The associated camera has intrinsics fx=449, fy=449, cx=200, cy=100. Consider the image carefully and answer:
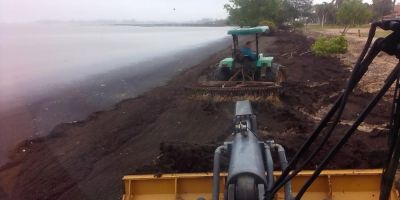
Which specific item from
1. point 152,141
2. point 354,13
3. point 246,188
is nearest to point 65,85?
point 152,141

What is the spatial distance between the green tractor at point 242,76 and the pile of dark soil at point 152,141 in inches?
15.1

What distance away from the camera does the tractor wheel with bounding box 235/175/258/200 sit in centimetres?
387

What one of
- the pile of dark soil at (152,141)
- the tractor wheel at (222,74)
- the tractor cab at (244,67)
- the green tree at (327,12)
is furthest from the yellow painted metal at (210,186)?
the green tree at (327,12)

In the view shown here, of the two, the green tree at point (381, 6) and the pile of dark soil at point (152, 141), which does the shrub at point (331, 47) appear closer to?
the pile of dark soil at point (152, 141)

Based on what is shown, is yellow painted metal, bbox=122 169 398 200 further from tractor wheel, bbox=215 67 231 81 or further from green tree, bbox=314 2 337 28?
green tree, bbox=314 2 337 28

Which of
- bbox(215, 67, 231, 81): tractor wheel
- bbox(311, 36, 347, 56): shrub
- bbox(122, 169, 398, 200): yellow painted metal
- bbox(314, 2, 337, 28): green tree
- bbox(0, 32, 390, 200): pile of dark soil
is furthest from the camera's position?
bbox(314, 2, 337, 28): green tree

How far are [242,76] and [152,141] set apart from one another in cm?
557

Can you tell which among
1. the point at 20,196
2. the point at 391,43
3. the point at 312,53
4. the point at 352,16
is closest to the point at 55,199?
the point at 20,196

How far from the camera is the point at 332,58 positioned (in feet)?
87.9

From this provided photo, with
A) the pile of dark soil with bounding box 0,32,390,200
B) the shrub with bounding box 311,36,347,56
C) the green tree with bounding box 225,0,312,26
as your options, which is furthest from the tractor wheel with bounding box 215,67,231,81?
the green tree with bounding box 225,0,312,26

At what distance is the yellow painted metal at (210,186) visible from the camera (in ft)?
18.9

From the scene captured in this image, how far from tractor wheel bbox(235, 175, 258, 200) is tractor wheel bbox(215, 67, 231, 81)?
1235cm

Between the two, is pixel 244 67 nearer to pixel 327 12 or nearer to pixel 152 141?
pixel 152 141

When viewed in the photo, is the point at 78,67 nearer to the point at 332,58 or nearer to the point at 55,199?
the point at 332,58
